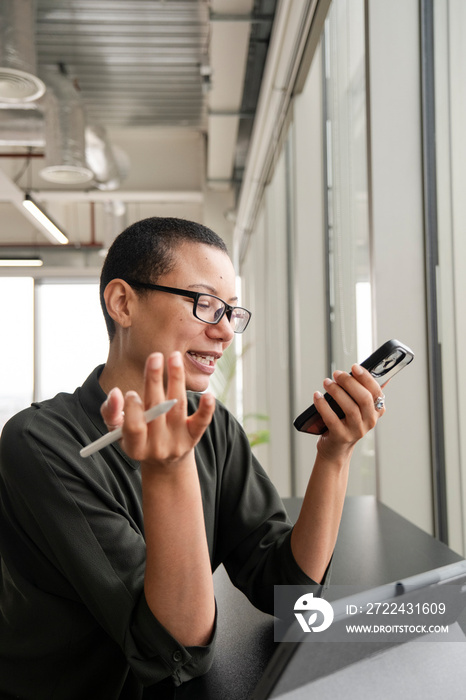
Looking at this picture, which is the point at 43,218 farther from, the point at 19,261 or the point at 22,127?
the point at 19,261

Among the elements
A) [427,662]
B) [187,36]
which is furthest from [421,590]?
[187,36]

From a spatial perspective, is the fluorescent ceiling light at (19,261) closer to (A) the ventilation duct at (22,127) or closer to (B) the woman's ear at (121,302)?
(A) the ventilation duct at (22,127)

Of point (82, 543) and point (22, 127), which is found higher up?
point (22, 127)

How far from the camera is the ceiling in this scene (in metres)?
4.26

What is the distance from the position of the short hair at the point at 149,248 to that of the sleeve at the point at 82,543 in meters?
0.26

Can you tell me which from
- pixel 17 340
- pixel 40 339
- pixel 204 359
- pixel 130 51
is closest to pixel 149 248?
pixel 204 359

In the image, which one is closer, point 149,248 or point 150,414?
point 150,414

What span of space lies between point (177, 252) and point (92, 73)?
17.2ft

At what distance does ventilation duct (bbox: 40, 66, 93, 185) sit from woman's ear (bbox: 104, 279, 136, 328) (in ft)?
12.4

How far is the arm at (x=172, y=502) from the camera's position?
60 centimetres

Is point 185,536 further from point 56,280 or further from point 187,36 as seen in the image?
point 56,280

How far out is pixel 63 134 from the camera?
447 centimetres

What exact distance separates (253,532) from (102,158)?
4.99 meters

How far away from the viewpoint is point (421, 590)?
1.82 ft
